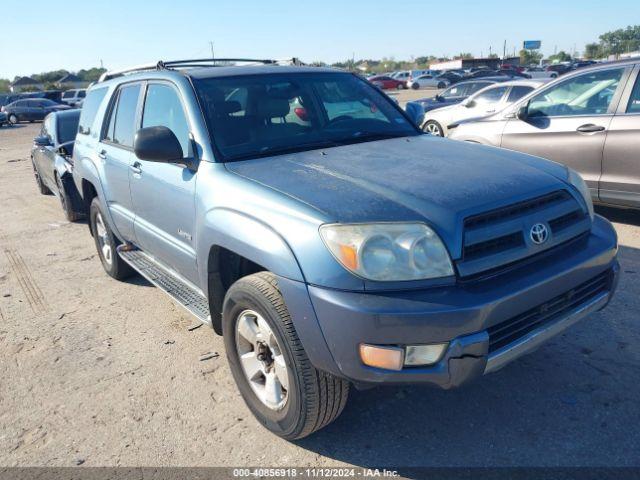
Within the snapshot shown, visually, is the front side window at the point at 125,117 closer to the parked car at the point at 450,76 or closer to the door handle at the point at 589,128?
the door handle at the point at 589,128

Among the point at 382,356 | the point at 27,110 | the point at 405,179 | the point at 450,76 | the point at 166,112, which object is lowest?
the point at 27,110

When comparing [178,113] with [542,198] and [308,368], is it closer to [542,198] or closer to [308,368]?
[308,368]

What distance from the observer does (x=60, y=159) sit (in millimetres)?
7371

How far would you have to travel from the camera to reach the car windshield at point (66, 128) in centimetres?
837

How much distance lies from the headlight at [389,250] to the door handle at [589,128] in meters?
4.19

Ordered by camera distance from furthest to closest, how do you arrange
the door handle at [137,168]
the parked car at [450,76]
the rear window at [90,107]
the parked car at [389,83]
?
the parked car at [389,83], the parked car at [450,76], the rear window at [90,107], the door handle at [137,168]

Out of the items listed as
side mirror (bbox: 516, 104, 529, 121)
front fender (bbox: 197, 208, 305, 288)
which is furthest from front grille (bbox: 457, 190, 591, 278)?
side mirror (bbox: 516, 104, 529, 121)

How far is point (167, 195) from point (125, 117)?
1.39m

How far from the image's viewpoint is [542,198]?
271 cm

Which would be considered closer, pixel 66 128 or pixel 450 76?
pixel 66 128

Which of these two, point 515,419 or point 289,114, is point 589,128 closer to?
point 289,114

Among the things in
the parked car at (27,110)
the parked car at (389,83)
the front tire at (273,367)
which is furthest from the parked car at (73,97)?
the front tire at (273,367)

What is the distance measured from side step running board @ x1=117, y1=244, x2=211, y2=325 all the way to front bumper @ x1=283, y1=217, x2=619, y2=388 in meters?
1.21

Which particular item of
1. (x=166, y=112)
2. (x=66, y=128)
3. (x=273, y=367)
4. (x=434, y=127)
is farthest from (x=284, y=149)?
(x=434, y=127)
